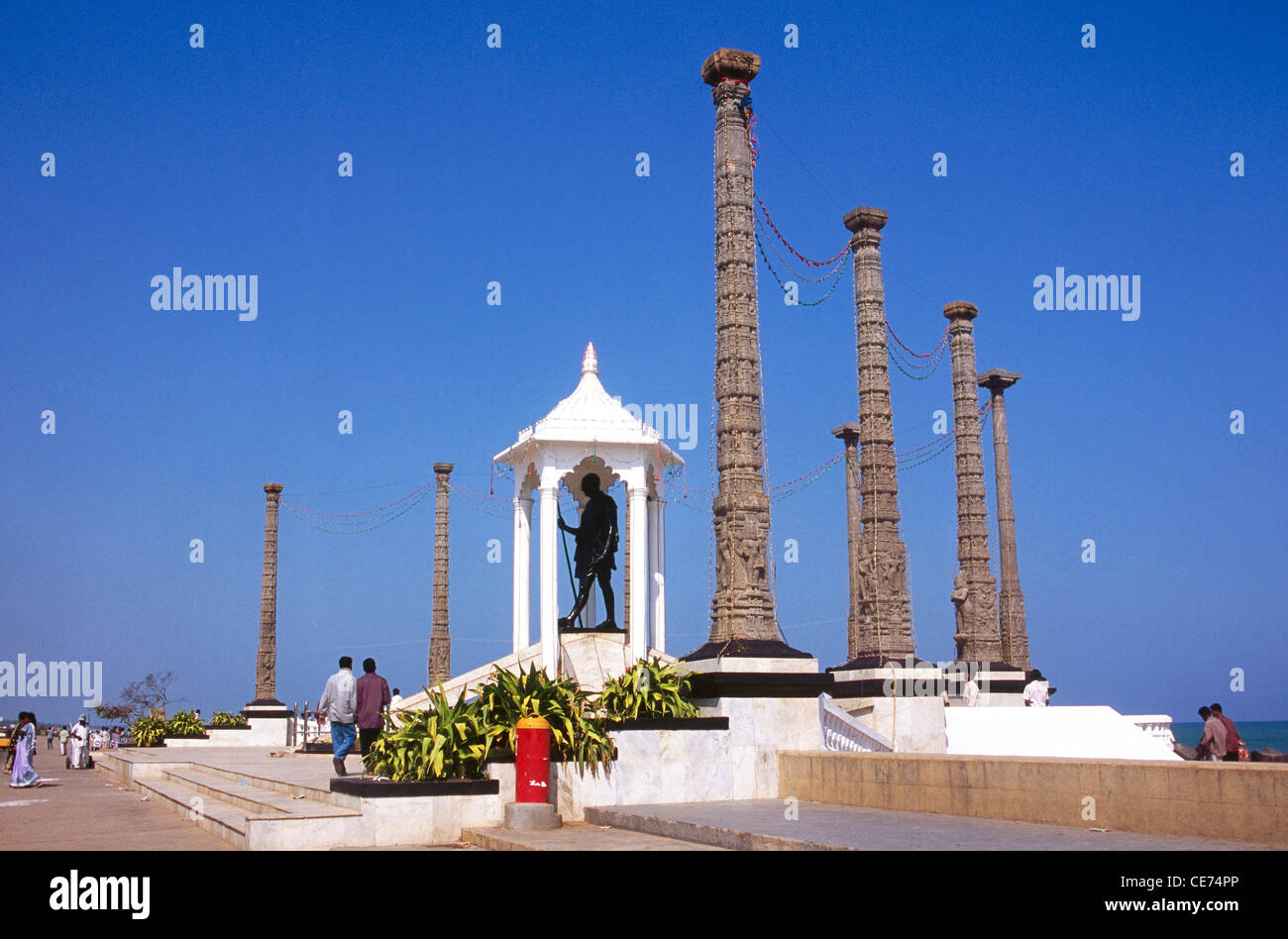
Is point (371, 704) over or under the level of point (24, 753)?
over

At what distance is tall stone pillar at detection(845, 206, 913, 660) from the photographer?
27219 millimetres

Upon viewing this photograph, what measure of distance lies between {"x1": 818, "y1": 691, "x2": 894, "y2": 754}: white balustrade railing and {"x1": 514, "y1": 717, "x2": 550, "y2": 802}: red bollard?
13.9ft

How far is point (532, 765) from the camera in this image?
12578 mm

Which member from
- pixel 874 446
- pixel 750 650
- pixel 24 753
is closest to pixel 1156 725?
pixel 874 446

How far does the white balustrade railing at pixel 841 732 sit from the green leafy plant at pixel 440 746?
4628 millimetres

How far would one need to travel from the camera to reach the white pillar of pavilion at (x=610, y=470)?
25938 millimetres

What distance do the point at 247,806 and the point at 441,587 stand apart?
29.2m

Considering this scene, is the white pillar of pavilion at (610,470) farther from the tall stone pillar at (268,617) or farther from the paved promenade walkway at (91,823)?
the tall stone pillar at (268,617)

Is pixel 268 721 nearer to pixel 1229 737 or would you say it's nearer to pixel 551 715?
pixel 551 715
